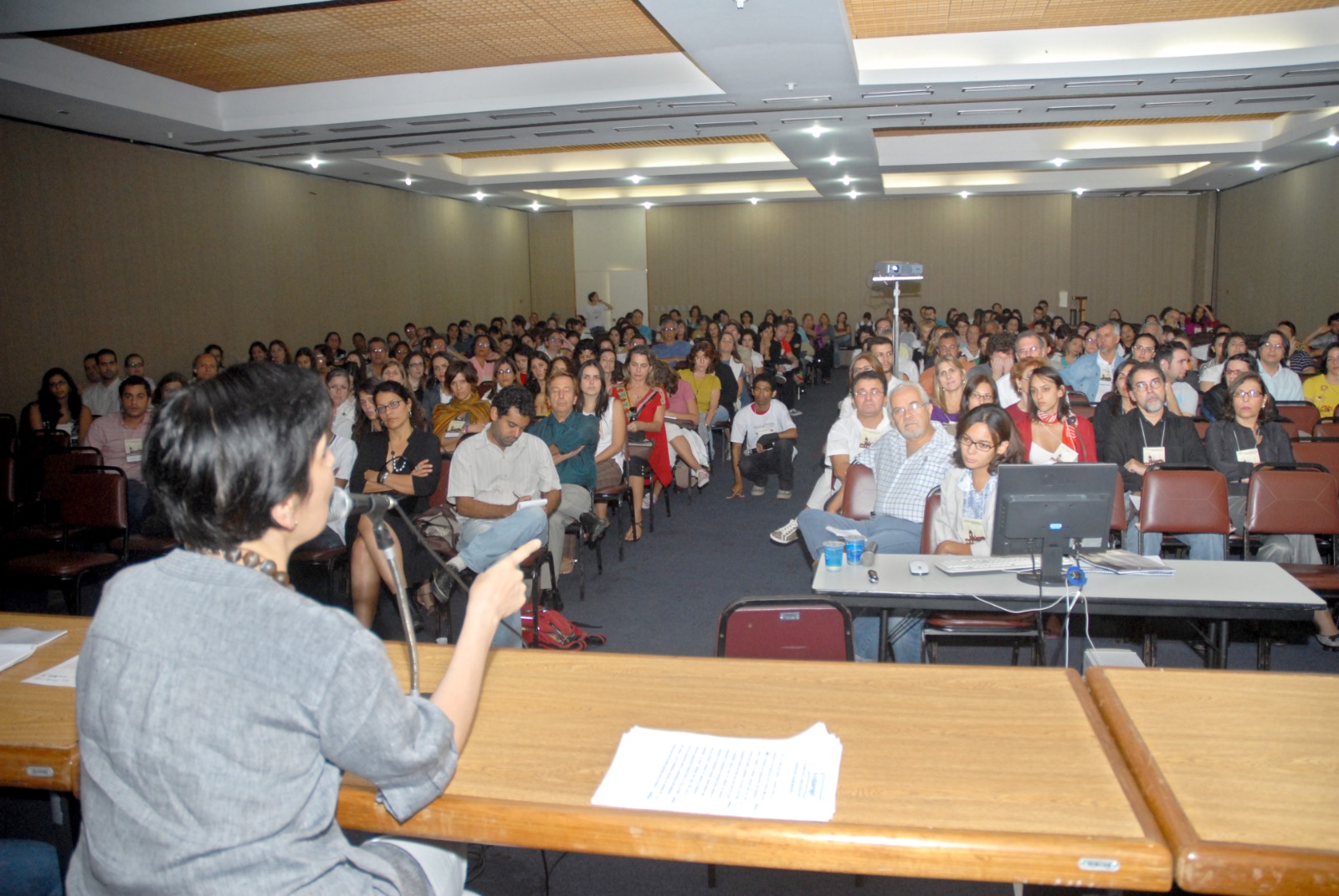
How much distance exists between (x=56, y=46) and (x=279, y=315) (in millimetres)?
5063

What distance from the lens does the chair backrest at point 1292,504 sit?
13.7ft

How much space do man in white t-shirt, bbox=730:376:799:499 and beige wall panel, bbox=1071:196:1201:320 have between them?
46.1 feet

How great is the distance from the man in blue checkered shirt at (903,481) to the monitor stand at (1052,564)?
0.99m

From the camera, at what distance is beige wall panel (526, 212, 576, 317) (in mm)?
20281

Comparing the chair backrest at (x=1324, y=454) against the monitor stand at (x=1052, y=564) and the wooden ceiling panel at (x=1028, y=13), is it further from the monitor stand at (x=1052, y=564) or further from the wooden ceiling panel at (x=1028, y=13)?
the wooden ceiling panel at (x=1028, y=13)

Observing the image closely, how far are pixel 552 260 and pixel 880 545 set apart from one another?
17.3 meters

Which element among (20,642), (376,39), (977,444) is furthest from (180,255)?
(977,444)

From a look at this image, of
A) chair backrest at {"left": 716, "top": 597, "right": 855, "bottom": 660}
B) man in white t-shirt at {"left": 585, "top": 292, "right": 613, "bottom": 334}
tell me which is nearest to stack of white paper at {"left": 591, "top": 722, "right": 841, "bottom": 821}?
chair backrest at {"left": 716, "top": 597, "right": 855, "bottom": 660}

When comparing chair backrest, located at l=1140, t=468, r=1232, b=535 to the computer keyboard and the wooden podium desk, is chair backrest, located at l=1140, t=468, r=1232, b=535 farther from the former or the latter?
the wooden podium desk

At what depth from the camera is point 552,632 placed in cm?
405

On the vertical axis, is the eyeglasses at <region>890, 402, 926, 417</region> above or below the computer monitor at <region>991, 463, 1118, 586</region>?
above

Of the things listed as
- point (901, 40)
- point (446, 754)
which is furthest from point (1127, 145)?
point (446, 754)

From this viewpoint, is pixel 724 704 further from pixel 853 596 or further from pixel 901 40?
pixel 901 40

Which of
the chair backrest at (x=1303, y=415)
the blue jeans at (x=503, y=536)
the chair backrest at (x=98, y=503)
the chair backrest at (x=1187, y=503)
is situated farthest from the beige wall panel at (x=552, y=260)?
the chair backrest at (x=1187, y=503)
